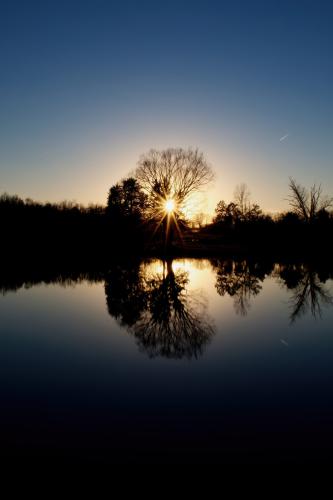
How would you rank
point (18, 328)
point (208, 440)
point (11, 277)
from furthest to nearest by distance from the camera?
point (11, 277)
point (18, 328)
point (208, 440)

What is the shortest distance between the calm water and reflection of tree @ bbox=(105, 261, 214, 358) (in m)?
0.06

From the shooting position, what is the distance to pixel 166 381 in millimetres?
6434

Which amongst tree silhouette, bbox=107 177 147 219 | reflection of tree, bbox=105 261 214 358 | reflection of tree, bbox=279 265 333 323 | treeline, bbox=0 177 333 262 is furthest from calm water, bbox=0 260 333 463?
tree silhouette, bbox=107 177 147 219

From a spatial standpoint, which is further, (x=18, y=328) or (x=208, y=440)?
(x=18, y=328)

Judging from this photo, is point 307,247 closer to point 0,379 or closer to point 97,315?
point 97,315

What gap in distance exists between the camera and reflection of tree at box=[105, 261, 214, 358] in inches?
341

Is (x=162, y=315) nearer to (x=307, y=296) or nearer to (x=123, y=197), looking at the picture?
(x=307, y=296)

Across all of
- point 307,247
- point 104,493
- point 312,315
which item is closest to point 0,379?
point 104,493

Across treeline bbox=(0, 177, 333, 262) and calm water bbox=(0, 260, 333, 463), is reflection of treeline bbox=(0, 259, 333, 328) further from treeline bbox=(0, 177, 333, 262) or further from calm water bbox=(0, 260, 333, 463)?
treeline bbox=(0, 177, 333, 262)

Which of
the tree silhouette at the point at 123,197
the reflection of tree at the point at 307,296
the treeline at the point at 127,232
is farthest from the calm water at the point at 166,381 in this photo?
the tree silhouette at the point at 123,197

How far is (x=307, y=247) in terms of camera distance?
49719 millimetres

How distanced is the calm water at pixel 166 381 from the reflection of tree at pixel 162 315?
Result: 0.20 ft

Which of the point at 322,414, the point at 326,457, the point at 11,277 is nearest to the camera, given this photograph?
the point at 326,457

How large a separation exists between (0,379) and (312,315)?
32.0 ft
